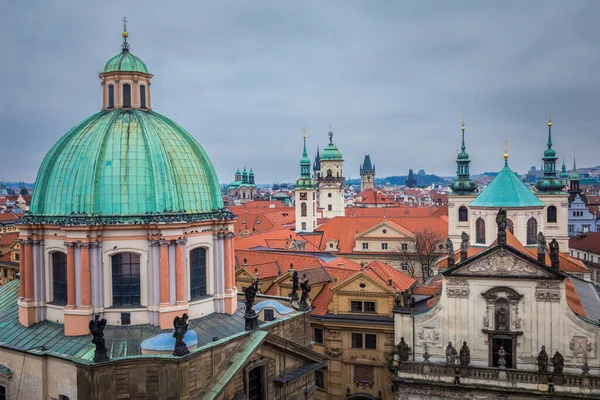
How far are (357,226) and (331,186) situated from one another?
90.1ft

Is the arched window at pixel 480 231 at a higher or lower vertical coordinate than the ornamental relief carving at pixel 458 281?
higher

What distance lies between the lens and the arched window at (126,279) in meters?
26.0

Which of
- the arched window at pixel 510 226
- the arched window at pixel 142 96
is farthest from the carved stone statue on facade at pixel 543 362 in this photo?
the arched window at pixel 510 226

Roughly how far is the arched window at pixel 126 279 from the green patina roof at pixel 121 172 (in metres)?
2.05

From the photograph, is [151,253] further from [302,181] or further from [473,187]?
[302,181]

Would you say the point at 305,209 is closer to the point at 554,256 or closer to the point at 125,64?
the point at 554,256

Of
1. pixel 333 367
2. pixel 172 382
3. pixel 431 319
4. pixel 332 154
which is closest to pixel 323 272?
pixel 333 367

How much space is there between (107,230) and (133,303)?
3.50 meters

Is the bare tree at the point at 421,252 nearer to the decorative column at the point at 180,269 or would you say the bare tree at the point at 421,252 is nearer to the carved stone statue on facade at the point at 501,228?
the carved stone statue on facade at the point at 501,228

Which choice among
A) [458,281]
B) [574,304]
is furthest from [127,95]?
[574,304]

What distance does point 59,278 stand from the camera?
26.8 meters

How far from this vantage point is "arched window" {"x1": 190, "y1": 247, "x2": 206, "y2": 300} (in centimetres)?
2773

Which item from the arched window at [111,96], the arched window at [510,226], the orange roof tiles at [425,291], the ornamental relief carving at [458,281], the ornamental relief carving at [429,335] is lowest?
the ornamental relief carving at [429,335]

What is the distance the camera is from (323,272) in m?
45.3
